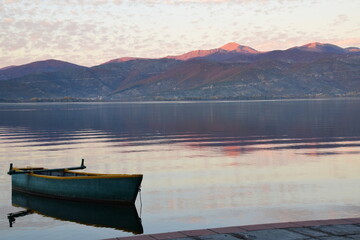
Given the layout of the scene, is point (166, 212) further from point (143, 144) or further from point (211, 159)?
point (143, 144)

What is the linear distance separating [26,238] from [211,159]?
57.8ft

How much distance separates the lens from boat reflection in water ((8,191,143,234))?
18.0m

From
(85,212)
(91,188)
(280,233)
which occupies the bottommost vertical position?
(85,212)

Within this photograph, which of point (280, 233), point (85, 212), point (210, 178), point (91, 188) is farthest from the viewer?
point (210, 178)

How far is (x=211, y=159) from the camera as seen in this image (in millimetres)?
32594

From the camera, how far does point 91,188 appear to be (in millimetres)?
20375

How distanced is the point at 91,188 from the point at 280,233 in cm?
981

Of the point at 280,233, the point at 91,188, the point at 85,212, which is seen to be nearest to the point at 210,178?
the point at 91,188

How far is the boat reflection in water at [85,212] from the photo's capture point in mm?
18016

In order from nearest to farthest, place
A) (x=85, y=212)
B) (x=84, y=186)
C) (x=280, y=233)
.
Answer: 1. (x=280, y=233)
2. (x=85, y=212)
3. (x=84, y=186)

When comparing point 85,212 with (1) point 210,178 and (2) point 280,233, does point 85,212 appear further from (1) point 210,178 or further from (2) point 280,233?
(2) point 280,233

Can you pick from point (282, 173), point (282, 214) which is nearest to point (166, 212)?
point (282, 214)

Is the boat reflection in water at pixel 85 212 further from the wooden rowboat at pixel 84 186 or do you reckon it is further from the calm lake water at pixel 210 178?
the wooden rowboat at pixel 84 186

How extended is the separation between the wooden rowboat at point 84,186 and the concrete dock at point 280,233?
277 inches
